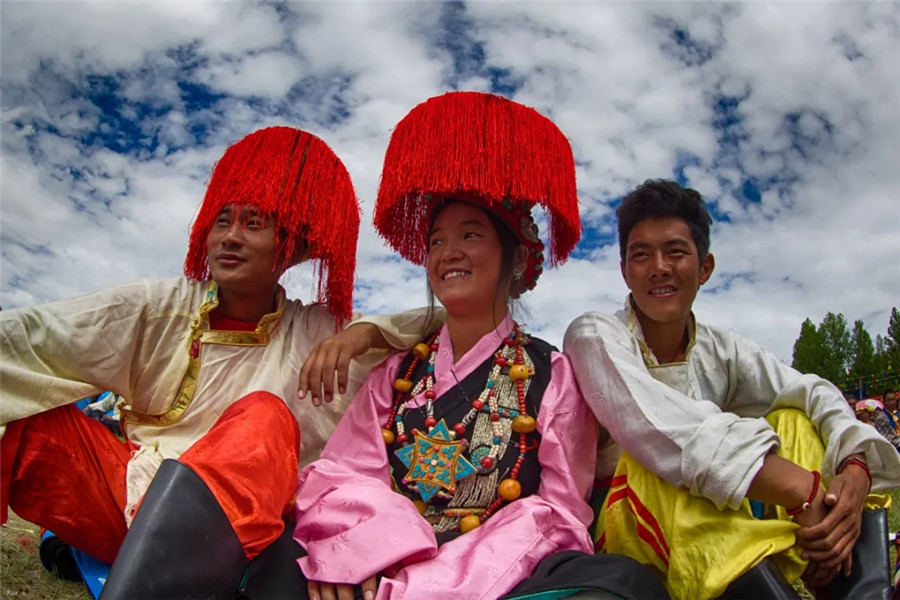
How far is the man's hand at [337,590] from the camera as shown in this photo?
6.23 feet

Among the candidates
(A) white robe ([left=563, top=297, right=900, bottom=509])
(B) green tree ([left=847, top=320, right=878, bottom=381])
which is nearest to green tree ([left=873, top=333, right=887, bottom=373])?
(B) green tree ([left=847, top=320, right=878, bottom=381])

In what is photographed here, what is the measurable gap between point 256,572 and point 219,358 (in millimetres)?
996

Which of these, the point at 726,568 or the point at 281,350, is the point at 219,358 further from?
the point at 726,568

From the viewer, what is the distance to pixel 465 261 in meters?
2.56

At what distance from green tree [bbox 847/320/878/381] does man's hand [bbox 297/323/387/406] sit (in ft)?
147

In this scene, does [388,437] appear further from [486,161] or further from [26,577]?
[26,577]

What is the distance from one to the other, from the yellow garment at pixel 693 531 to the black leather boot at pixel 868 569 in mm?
123

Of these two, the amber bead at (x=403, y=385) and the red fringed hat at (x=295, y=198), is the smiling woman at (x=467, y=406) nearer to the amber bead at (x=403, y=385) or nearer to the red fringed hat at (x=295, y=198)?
the amber bead at (x=403, y=385)

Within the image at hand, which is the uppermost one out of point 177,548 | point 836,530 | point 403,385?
point 403,385

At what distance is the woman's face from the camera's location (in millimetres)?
2551

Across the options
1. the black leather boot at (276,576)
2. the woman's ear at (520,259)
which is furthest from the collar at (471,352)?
the black leather boot at (276,576)

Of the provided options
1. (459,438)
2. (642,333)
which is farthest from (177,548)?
(642,333)

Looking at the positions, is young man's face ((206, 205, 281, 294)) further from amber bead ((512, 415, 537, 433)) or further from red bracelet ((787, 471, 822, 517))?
red bracelet ((787, 471, 822, 517))

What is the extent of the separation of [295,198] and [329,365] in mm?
799
